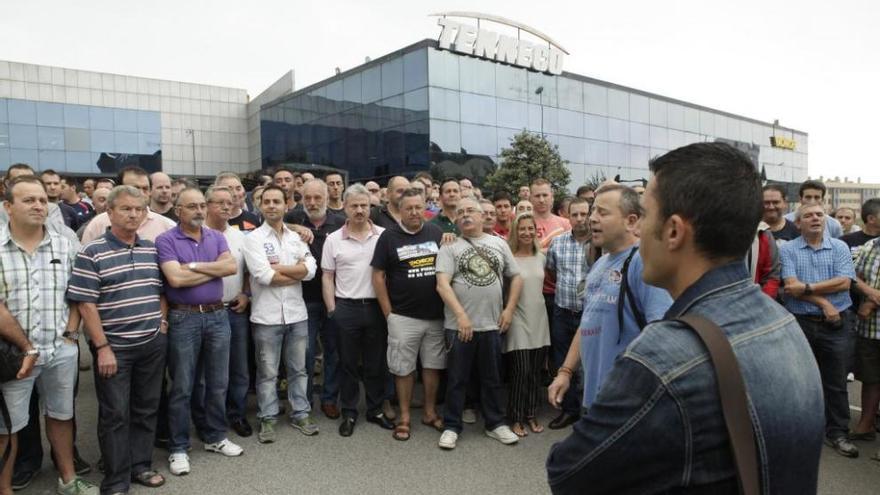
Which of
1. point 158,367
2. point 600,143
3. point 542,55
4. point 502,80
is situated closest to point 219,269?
point 158,367

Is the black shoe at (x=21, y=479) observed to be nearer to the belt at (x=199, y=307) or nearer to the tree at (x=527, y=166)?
the belt at (x=199, y=307)

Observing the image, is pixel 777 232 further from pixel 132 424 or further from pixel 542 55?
pixel 542 55

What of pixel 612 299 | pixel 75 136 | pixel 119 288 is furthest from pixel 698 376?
pixel 75 136

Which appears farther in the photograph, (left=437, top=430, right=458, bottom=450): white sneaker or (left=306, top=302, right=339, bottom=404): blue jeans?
(left=306, top=302, right=339, bottom=404): blue jeans

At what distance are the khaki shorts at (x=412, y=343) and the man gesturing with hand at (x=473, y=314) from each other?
161 mm

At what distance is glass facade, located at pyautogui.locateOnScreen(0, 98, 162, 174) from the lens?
1283 inches

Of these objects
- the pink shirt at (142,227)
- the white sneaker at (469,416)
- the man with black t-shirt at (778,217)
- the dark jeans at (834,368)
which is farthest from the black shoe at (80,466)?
the man with black t-shirt at (778,217)

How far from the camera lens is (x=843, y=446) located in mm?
4234

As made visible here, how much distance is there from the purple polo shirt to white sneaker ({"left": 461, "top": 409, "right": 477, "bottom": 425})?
2434 millimetres

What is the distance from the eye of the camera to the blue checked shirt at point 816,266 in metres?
4.40

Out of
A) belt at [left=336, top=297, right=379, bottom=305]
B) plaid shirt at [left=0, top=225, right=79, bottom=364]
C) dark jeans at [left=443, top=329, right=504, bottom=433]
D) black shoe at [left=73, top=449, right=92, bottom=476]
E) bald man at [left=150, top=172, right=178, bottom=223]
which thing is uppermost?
bald man at [left=150, top=172, right=178, bottom=223]

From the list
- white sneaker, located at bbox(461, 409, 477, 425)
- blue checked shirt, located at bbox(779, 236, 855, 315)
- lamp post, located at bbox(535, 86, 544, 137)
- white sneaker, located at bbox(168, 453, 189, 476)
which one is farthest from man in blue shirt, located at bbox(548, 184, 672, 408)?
lamp post, located at bbox(535, 86, 544, 137)

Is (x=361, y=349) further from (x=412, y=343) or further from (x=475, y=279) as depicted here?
(x=475, y=279)

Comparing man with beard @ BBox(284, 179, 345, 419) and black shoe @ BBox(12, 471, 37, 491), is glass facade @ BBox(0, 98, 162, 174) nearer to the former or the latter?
man with beard @ BBox(284, 179, 345, 419)
